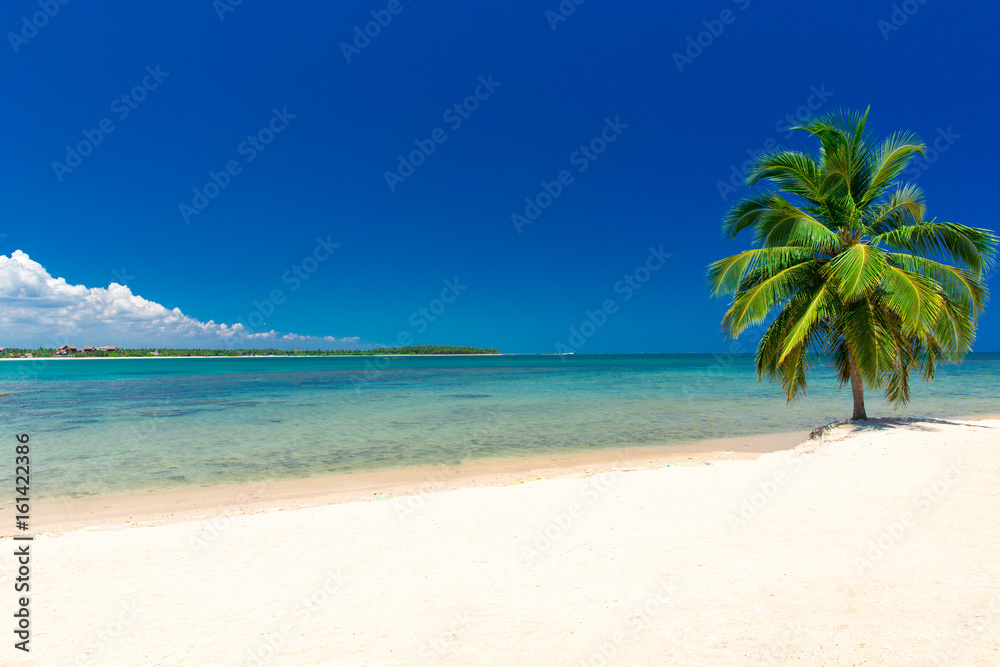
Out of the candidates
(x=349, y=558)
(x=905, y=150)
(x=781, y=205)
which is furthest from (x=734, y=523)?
(x=905, y=150)

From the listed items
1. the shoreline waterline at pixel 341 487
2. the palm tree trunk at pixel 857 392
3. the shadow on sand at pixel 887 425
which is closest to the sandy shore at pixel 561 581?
the shoreline waterline at pixel 341 487

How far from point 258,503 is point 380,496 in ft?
7.16

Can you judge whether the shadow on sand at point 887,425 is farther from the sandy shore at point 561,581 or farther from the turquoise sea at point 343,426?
the turquoise sea at point 343,426

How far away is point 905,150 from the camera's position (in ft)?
35.1

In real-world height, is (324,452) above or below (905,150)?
below

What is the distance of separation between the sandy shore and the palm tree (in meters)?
3.97

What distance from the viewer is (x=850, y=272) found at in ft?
30.7

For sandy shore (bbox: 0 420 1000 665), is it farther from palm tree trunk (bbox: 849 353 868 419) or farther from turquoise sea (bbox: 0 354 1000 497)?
turquoise sea (bbox: 0 354 1000 497)

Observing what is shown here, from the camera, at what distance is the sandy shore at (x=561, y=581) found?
10.3 feet

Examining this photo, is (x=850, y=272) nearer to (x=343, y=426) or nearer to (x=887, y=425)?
(x=887, y=425)

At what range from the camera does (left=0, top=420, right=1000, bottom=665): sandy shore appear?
10.3 feet

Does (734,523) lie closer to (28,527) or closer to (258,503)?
(258,503)

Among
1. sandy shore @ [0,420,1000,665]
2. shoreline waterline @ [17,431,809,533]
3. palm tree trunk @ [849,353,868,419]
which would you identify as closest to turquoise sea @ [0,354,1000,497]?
shoreline waterline @ [17,431,809,533]

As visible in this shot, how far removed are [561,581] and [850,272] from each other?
925cm
